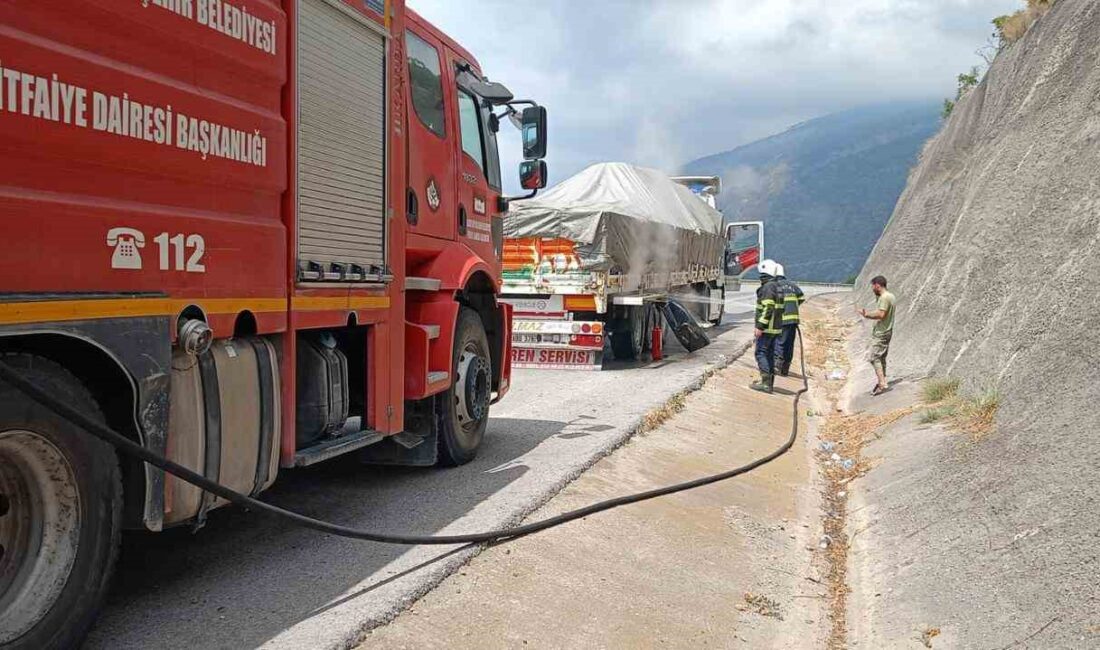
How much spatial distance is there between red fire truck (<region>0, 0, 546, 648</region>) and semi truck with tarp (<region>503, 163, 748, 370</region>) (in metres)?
7.49

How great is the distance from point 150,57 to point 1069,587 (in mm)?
4549

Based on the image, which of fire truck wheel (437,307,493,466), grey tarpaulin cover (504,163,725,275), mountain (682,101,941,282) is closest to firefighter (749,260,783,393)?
grey tarpaulin cover (504,163,725,275)

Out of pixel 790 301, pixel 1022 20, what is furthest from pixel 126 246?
pixel 1022 20

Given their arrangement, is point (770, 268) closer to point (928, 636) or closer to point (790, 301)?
point (790, 301)

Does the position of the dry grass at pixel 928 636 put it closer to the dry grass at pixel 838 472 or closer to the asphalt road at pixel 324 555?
the dry grass at pixel 838 472

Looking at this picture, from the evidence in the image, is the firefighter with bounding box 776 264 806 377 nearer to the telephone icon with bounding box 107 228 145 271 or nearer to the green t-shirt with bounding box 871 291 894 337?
the green t-shirt with bounding box 871 291 894 337

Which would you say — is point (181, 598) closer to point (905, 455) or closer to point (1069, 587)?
point (1069, 587)

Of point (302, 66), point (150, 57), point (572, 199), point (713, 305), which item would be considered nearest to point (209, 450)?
point (150, 57)

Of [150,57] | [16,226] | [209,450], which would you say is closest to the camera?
[16,226]

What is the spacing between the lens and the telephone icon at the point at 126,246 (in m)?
3.34

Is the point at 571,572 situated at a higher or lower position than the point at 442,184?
lower

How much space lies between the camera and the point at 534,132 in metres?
7.59

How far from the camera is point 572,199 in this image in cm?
1631

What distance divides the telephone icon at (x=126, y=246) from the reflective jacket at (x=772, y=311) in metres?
10.5
